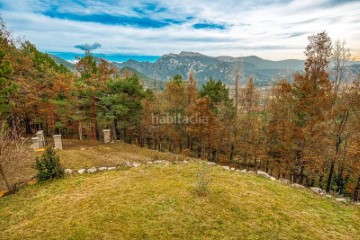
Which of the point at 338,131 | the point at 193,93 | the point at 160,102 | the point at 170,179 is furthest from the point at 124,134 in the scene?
the point at 338,131

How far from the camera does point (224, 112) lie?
28875mm

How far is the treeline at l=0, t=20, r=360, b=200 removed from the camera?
1808cm

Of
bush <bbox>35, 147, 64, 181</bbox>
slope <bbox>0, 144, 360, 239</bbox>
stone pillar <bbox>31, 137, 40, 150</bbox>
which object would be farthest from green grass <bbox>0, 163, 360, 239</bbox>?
stone pillar <bbox>31, 137, 40, 150</bbox>

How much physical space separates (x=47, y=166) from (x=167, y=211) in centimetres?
772

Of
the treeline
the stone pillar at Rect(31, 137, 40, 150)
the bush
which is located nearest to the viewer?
the bush

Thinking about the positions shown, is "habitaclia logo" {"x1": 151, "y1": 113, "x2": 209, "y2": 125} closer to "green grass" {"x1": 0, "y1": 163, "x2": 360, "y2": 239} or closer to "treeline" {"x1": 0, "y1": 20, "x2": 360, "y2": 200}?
"treeline" {"x1": 0, "y1": 20, "x2": 360, "y2": 200}

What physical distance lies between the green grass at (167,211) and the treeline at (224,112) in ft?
29.2

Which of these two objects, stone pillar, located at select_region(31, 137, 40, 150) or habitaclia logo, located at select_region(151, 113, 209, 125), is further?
habitaclia logo, located at select_region(151, 113, 209, 125)

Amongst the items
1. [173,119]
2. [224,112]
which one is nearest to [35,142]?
[173,119]

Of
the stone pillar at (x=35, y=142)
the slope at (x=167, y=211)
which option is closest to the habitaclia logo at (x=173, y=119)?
the stone pillar at (x=35, y=142)

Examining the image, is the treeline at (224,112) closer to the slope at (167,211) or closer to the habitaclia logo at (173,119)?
the habitaclia logo at (173,119)

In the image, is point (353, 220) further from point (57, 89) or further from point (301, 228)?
point (57, 89)

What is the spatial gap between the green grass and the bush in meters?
0.54

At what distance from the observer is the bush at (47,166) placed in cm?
1192
